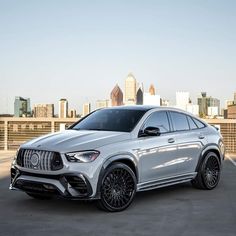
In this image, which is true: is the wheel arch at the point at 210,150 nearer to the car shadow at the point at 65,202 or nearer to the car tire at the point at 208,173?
the car tire at the point at 208,173

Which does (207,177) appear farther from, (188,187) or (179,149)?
(179,149)

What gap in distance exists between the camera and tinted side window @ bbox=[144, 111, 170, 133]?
811cm

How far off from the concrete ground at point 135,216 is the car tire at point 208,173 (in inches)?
9.3

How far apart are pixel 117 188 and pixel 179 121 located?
2.14m

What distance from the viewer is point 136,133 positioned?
766 cm

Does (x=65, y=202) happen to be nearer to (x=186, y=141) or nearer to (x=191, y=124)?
(x=186, y=141)

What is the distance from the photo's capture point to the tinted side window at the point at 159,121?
811 centimetres

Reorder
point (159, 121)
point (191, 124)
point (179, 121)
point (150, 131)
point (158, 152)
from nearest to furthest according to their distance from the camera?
point (150, 131) < point (158, 152) < point (159, 121) < point (179, 121) < point (191, 124)

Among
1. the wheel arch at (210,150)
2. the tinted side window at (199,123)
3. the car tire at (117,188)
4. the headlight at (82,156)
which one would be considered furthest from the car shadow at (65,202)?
the tinted side window at (199,123)

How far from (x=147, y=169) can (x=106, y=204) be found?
3.29ft

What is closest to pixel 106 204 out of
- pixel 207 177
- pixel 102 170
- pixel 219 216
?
pixel 102 170

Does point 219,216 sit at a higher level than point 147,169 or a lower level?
lower

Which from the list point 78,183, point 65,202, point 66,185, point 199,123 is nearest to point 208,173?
point 199,123

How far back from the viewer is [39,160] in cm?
695
